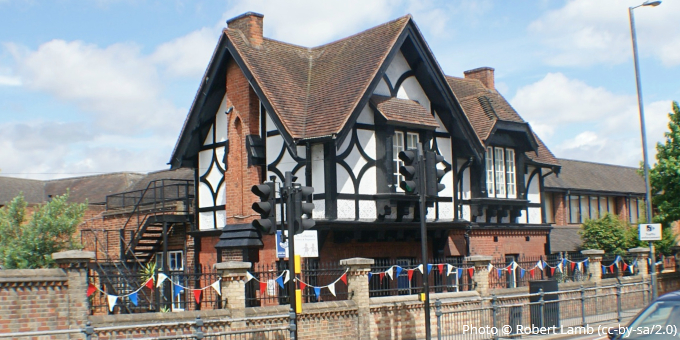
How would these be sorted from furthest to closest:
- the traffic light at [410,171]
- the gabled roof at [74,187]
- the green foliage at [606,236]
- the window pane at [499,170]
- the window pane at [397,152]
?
the gabled roof at [74,187] → the green foliage at [606,236] → the window pane at [499,170] → the window pane at [397,152] → the traffic light at [410,171]

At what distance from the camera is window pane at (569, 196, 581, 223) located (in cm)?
3578

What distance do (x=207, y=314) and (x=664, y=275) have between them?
2092 centimetres

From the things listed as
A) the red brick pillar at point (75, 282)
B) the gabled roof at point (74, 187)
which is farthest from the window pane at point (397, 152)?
the gabled roof at point (74, 187)

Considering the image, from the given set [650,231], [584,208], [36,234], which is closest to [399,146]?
[650,231]

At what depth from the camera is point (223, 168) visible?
23.0 metres

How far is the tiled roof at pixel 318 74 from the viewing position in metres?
20.3

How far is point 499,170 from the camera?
86.0 feet

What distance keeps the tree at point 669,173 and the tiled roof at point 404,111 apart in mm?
11884

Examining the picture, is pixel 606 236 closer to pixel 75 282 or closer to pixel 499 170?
pixel 499 170

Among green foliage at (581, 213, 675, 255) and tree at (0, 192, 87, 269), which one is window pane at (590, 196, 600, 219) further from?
tree at (0, 192, 87, 269)

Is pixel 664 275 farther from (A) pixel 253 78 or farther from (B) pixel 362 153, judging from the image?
(A) pixel 253 78

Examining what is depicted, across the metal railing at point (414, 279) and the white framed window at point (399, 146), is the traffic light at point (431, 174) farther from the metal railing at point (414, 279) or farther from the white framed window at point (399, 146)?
the white framed window at point (399, 146)

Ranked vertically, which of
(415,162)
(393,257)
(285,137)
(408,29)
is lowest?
(393,257)

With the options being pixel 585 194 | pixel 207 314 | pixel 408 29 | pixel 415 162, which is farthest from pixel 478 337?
pixel 585 194
